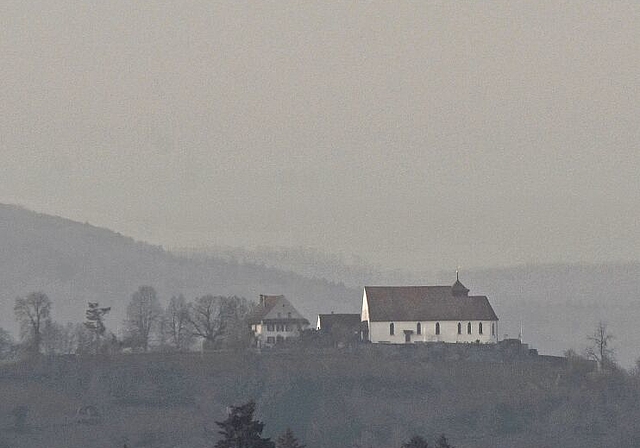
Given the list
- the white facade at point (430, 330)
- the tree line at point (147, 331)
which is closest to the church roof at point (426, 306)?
the white facade at point (430, 330)

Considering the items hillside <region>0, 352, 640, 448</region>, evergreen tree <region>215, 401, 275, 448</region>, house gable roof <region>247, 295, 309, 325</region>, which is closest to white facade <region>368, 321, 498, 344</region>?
hillside <region>0, 352, 640, 448</region>

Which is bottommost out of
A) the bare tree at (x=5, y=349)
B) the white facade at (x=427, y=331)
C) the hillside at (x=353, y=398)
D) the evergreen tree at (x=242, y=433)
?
the evergreen tree at (x=242, y=433)

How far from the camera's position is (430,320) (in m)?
181

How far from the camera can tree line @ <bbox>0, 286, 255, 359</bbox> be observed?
18738 cm

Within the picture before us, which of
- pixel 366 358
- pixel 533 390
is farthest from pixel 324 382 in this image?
pixel 533 390

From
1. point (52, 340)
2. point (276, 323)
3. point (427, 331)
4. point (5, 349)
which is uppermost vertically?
point (276, 323)

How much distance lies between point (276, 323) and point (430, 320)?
14.7m

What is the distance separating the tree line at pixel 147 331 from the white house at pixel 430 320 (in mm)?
12152

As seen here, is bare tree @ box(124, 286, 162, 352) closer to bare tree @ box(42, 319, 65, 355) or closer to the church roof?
bare tree @ box(42, 319, 65, 355)

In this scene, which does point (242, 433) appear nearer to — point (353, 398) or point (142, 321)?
point (353, 398)

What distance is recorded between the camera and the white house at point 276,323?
186m

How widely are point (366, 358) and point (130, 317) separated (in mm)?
29761

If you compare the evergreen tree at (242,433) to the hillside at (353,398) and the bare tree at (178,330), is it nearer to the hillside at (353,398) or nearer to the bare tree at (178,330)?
the hillside at (353,398)

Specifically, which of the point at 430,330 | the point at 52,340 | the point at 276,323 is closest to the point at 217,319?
the point at 276,323
